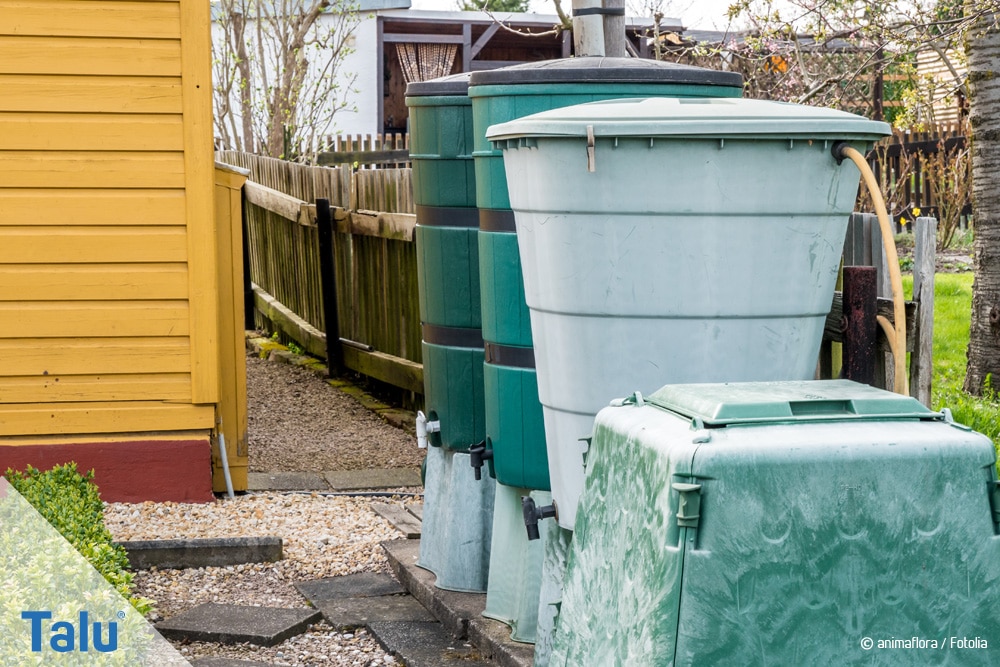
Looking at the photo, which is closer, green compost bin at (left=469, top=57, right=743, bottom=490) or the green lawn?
green compost bin at (left=469, top=57, right=743, bottom=490)

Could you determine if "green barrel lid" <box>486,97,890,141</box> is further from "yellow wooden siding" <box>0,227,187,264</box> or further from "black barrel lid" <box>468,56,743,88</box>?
"yellow wooden siding" <box>0,227,187,264</box>

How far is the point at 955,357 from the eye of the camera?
8609 millimetres

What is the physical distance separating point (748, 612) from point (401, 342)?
6.29m

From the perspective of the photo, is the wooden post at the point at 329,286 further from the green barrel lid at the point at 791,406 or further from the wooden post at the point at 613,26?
the green barrel lid at the point at 791,406

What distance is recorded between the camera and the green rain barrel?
407 centimetres

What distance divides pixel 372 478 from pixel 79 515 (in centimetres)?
247

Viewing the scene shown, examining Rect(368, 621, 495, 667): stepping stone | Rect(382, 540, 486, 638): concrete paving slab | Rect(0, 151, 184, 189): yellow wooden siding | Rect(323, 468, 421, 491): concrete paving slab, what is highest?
Rect(0, 151, 184, 189): yellow wooden siding

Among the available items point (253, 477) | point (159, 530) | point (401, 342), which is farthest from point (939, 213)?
point (159, 530)

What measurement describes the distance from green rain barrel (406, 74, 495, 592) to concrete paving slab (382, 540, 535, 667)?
0.07 m

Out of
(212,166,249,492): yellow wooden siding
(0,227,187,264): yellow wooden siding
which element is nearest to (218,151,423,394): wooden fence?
(212,166,249,492): yellow wooden siding

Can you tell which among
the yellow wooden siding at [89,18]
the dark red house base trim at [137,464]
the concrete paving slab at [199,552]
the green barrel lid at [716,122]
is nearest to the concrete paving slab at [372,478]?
the dark red house base trim at [137,464]

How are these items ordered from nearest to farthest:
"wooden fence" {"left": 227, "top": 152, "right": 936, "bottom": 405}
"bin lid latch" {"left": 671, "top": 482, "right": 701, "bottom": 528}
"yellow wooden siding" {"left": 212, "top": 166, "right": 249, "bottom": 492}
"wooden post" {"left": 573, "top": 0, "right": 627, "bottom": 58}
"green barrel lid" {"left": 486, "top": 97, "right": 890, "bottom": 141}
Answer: "bin lid latch" {"left": 671, "top": 482, "right": 701, "bottom": 528}
"green barrel lid" {"left": 486, "top": 97, "right": 890, "bottom": 141}
"wooden post" {"left": 573, "top": 0, "right": 627, "bottom": 58}
"yellow wooden siding" {"left": 212, "top": 166, "right": 249, "bottom": 492}
"wooden fence" {"left": 227, "top": 152, "right": 936, "bottom": 405}

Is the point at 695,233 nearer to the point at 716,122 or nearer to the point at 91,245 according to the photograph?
the point at 716,122

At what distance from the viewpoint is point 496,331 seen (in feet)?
11.5
